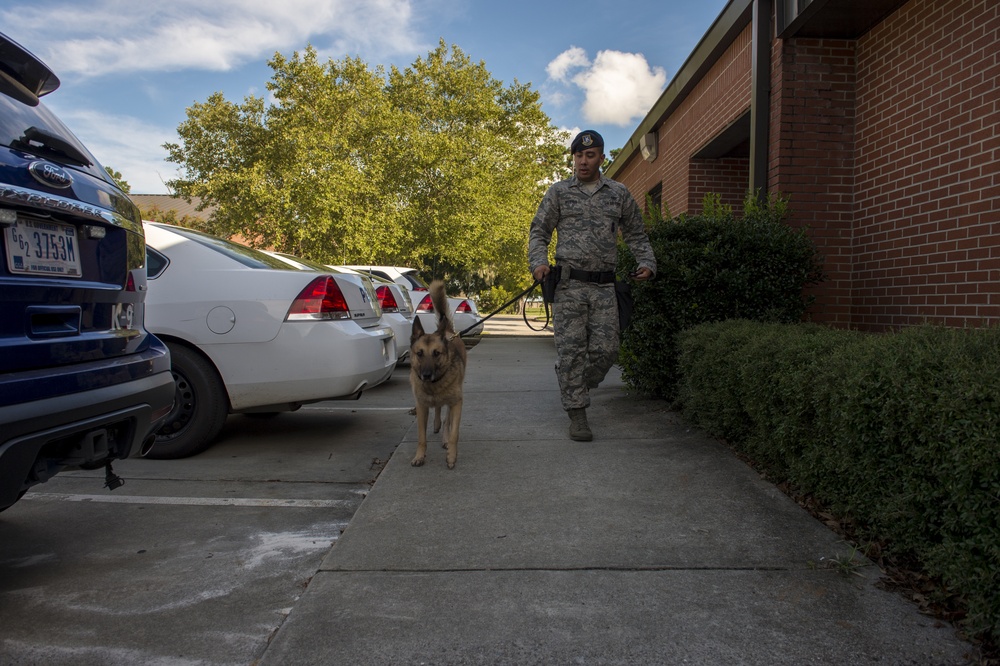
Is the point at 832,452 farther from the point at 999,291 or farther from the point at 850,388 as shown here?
the point at 999,291

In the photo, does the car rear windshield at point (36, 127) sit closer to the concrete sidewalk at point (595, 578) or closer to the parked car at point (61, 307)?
the parked car at point (61, 307)

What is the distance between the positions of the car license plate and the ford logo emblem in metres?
0.15

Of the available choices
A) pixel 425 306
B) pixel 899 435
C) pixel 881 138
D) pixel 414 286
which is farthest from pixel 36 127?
pixel 414 286

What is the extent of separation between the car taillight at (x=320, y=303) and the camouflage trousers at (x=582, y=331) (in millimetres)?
1650

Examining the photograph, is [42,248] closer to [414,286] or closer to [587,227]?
[587,227]

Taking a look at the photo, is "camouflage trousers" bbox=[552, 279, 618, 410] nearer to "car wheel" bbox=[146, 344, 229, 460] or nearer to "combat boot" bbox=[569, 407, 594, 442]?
"combat boot" bbox=[569, 407, 594, 442]

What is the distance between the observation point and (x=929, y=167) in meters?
5.05

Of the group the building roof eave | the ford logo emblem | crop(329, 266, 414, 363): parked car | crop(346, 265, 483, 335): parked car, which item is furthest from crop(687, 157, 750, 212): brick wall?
the ford logo emblem

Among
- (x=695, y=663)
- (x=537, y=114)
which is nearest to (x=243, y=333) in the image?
(x=695, y=663)

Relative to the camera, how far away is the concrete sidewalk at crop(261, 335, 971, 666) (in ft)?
7.45

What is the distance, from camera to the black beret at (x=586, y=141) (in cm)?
514

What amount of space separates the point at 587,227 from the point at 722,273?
45.9 inches

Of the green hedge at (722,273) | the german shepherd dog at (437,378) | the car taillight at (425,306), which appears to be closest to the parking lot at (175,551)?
the german shepherd dog at (437,378)

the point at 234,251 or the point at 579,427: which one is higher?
the point at 234,251
